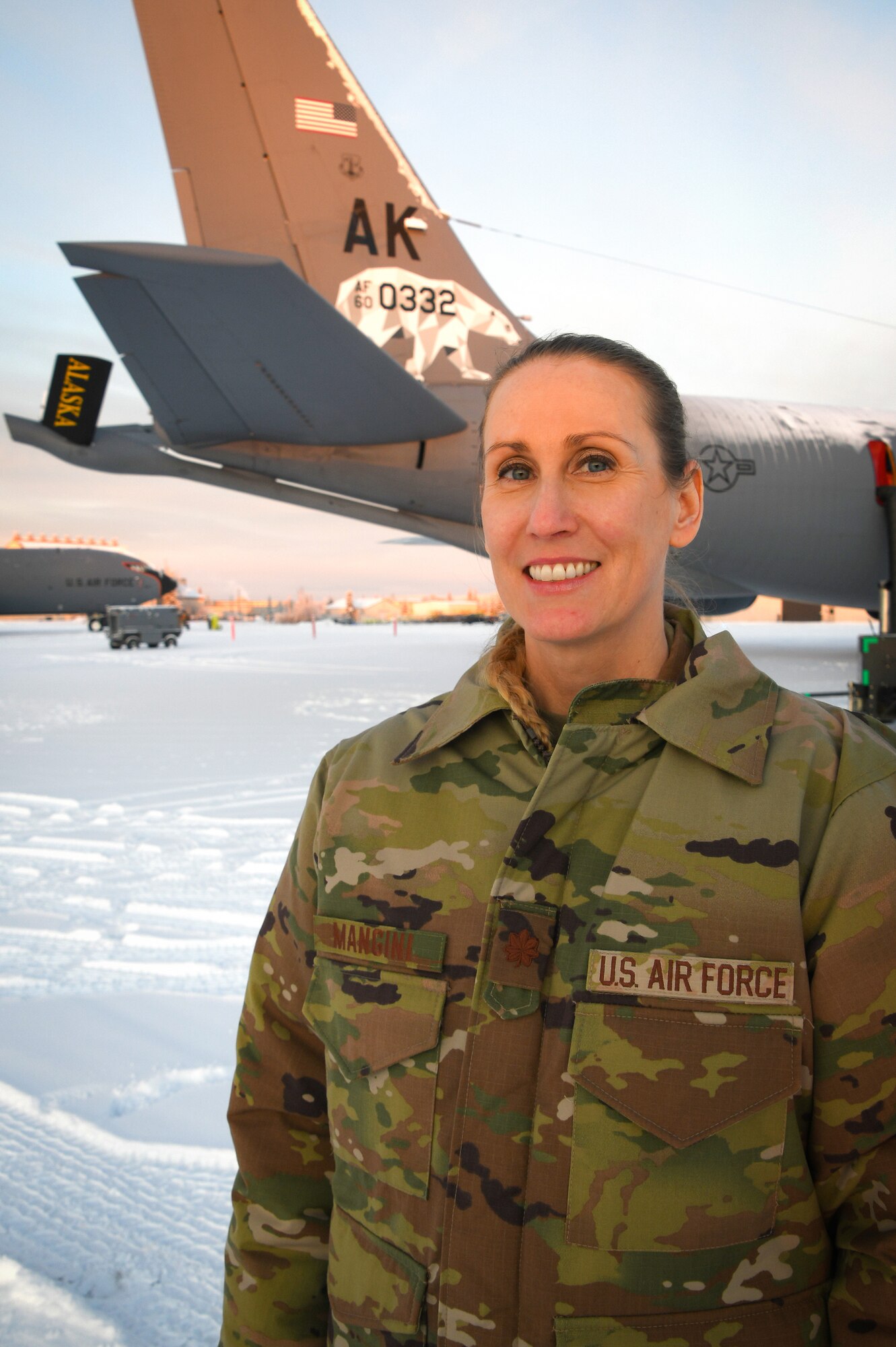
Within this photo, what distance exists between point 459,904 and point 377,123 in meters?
8.78

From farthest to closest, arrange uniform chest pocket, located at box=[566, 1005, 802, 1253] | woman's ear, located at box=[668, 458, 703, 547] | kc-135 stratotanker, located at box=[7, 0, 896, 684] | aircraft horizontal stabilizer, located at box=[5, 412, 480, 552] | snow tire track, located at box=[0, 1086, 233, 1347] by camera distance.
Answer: aircraft horizontal stabilizer, located at box=[5, 412, 480, 552] < kc-135 stratotanker, located at box=[7, 0, 896, 684] < snow tire track, located at box=[0, 1086, 233, 1347] < woman's ear, located at box=[668, 458, 703, 547] < uniform chest pocket, located at box=[566, 1005, 802, 1253]

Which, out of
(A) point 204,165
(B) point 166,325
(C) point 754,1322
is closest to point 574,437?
(C) point 754,1322

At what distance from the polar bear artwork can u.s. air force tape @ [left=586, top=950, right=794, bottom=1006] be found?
7.81 metres

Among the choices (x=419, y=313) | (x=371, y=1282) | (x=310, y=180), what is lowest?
(x=371, y=1282)

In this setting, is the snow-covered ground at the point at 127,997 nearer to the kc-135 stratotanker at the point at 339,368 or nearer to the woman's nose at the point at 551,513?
the woman's nose at the point at 551,513

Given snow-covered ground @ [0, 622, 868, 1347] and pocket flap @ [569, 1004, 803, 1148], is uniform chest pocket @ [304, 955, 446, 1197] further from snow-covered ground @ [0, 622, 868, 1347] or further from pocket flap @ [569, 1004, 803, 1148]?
snow-covered ground @ [0, 622, 868, 1347]

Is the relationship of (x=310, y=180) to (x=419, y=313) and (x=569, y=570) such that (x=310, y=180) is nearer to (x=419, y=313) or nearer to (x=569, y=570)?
(x=419, y=313)

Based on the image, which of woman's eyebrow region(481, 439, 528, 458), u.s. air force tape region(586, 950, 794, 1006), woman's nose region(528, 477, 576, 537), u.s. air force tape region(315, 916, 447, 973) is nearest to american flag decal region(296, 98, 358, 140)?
woman's eyebrow region(481, 439, 528, 458)

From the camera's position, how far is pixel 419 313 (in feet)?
26.4

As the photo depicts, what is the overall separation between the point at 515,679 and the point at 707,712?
31cm

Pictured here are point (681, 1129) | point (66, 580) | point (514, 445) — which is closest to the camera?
point (681, 1129)

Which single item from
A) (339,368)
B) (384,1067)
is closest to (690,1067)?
(384,1067)

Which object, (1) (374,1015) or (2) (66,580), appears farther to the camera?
(2) (66,580)

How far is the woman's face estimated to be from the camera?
1.16 m
